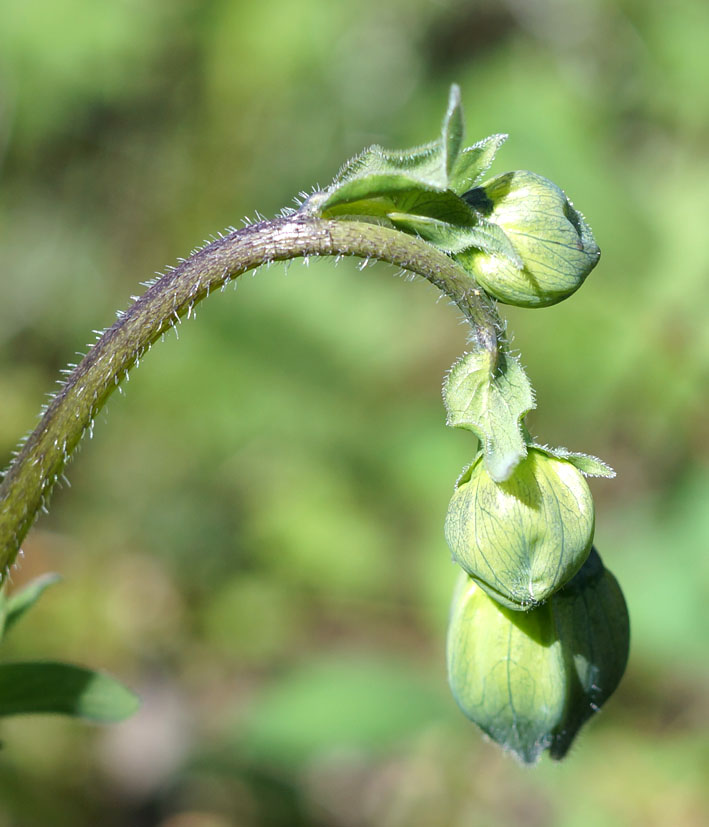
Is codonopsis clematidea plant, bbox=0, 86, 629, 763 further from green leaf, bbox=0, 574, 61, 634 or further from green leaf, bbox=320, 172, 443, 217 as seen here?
green leaf, bbox=0, 574, 61, 634

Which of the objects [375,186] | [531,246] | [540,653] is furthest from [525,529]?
[375,186]

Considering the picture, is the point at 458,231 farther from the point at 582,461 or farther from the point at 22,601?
the point at 22,601

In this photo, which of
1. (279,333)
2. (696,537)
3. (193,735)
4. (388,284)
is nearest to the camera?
(696,537)

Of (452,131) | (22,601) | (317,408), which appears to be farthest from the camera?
(317,408)

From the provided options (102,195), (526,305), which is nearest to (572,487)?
(526,305)

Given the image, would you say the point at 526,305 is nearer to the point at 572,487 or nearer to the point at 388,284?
the point at 572,487
